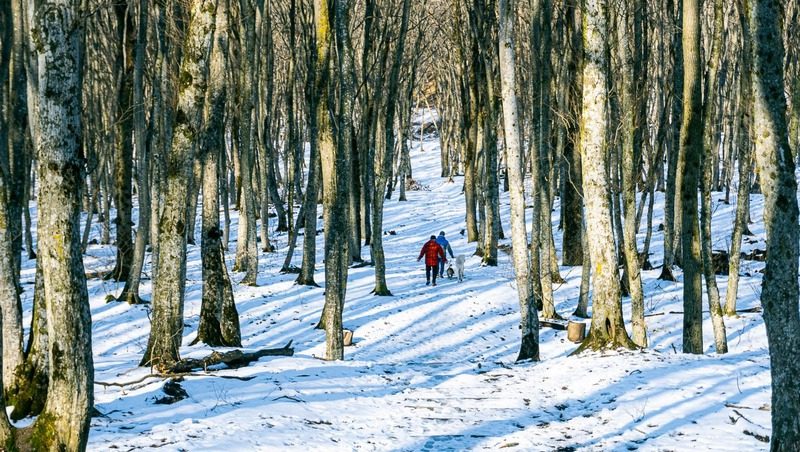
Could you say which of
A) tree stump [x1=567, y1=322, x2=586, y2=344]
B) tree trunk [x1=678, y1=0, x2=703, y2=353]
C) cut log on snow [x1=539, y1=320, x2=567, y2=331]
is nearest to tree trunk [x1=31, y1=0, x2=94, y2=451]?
tree trunk [x1=678, y1=0, x2=703, y2=353]

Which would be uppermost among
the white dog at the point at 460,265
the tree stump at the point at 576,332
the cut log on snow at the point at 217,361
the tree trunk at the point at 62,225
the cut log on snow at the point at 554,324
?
the tree trunk at the point at 62,225

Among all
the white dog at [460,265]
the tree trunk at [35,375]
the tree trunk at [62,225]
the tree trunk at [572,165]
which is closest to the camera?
the tree trunk at [62,225]

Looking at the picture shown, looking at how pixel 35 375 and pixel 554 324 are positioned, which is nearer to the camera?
pixel 35 375

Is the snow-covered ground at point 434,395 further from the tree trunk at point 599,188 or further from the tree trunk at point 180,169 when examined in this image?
the tree trunk at point 180,169

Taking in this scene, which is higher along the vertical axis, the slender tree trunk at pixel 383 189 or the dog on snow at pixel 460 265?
the slender tree trunk at pixel 383 189

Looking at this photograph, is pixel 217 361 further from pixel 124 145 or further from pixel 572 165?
pixel 572 165

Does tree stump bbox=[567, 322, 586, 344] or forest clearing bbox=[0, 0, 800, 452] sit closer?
forest clearing bbox=[0, 0, 800, 452]

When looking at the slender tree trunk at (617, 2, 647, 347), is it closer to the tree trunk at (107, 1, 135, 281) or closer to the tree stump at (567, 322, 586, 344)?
the tree stump at (567, 322, 586, 344)

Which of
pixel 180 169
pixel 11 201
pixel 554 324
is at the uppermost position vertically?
pixel 180 169

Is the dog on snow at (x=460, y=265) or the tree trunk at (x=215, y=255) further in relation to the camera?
the dog on snow at (x=460, y=265)

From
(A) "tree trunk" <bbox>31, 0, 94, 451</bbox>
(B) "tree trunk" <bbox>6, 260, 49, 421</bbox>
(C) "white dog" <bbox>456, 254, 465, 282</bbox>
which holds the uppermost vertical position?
(A) "tree trunk" <bbox>31, 0, 94, 451</bbox>

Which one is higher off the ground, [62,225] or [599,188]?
[62,225]

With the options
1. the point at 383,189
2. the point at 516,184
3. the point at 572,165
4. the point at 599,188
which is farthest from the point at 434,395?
the point at 572,165

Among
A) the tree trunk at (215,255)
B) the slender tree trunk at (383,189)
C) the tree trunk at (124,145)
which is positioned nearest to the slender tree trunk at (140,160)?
the tree trunk at (124,145)
